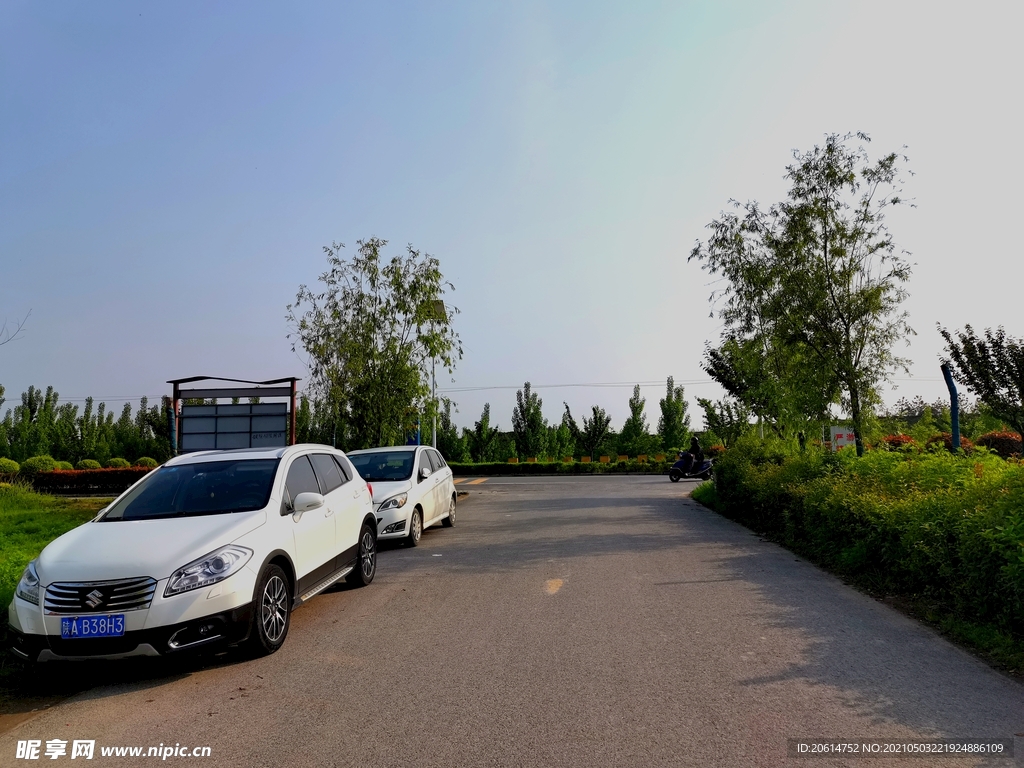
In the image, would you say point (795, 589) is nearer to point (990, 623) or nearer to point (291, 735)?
point (990, 623)

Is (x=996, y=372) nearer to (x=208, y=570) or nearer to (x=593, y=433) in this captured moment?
(x=208, y=570)

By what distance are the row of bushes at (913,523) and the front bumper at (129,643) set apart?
5.82 meters

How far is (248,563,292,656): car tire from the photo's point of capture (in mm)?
5844

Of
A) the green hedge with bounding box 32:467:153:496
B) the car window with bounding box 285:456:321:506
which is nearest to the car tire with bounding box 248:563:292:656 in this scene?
the car window with bounding box 285:456:321:506

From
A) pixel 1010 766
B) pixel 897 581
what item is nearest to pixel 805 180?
pixel 897 581

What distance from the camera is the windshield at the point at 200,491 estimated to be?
674cm

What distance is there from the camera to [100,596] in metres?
5.30

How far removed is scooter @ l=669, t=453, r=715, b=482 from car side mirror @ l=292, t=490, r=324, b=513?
24.6 metres

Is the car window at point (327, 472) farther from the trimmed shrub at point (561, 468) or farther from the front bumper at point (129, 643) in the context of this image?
the trimmed shrub at point (561, 468)

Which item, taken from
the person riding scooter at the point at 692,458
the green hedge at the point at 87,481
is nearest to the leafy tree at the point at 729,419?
the person riding scooter at the point at 692,458

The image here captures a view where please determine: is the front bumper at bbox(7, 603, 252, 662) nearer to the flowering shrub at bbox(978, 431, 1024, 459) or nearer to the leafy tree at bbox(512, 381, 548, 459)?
the flowering shrub at bbox(978, 431, 1024, 459)

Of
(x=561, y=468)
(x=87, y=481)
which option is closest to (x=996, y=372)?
(x=561, y=468)

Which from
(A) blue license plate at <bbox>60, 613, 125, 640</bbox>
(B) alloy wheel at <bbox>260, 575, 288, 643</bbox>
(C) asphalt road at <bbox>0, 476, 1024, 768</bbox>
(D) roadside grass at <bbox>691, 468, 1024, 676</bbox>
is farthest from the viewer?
(B) alloy wheel at <bbox>260, 575, 288, 643</bbox>

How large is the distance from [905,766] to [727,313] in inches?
674
